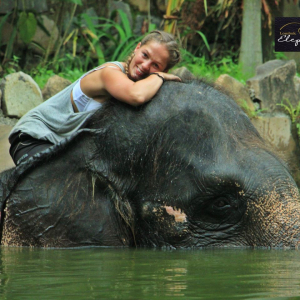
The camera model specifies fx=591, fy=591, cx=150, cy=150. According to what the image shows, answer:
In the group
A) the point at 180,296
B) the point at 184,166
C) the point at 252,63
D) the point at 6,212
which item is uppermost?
the point at 252,63

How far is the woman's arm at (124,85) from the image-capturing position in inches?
141

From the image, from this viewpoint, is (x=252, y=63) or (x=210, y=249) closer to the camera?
(x=210, y=249)

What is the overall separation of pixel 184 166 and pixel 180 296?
154cm

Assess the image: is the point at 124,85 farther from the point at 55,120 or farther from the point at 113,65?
the point at 55,120

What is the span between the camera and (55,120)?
3943 millimetres

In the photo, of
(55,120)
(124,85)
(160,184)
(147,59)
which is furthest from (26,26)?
(160,184)

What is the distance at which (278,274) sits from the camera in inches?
100

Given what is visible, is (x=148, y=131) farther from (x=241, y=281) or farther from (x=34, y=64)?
(x=34, y=64)

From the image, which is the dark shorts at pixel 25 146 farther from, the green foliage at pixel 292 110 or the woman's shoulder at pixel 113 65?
the green foliage at pixel 292 110

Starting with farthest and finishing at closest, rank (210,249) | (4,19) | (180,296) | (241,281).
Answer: (4,19) → (210,249) → (241,281) → (180,296)

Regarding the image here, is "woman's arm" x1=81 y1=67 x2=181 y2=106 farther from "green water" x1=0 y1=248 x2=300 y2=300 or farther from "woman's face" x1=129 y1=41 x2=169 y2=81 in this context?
"green water" x1=0 y1=248 x2=300 y2=300

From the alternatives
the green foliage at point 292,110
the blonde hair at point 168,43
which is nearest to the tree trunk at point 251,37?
the green foliage at point 292,110

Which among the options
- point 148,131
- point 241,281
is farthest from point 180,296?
point 148,131

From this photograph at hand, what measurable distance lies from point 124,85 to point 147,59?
35cm
